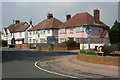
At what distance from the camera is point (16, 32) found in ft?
205

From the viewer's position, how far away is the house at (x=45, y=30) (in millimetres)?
46062

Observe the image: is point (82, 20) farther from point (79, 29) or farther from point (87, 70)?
point (87, 70)

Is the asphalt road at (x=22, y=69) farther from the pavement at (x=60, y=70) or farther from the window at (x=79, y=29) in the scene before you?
the window at (x=79, y=29)

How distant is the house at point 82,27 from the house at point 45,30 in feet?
11.1

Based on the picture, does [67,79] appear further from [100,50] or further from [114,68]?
[100,50]

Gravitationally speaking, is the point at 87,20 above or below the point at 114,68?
above

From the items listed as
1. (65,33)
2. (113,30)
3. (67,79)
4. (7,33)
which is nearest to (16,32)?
(7,33)

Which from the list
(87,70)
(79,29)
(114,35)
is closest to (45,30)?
(79,29)

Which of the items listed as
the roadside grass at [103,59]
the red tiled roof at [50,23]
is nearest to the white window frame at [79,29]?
the red tiled roof at [50,23]

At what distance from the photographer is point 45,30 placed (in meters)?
47.7

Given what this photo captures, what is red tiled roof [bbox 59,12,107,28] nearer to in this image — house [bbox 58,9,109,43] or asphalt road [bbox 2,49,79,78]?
house [bbox 58,9,109,43]

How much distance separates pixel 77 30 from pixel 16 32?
31.4 metres

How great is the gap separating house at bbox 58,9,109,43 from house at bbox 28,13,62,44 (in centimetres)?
338

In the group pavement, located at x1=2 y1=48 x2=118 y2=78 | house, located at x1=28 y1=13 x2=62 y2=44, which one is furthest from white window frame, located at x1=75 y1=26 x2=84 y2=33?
pavement, located at x1=2 y1=48 x2=118 y2=78
